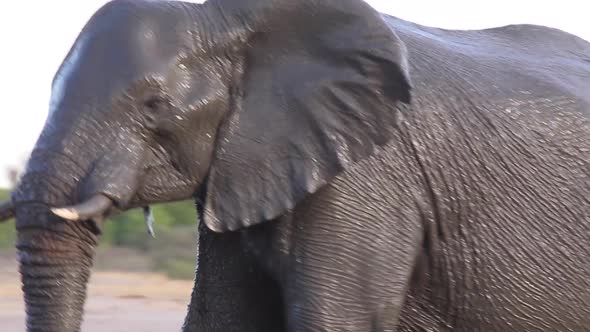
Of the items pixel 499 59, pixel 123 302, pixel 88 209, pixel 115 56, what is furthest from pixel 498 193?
pixel 123 302

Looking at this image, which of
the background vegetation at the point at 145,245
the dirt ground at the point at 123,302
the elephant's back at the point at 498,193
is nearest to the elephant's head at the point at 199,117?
the elephant's back at the point at 498,193

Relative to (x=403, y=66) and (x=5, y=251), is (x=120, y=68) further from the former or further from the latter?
(x=5, y=251)

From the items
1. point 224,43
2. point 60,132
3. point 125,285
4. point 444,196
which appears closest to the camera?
point 60,132

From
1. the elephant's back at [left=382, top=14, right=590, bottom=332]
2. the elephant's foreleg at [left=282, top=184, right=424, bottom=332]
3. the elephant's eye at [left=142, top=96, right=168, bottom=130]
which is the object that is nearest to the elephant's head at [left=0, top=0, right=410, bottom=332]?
the elephant's eye at [left=142, top=96, right=168, bottom=130]

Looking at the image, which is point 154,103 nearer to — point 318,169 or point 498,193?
point 318,169

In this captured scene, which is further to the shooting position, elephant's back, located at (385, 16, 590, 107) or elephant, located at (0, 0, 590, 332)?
elephant's back, located at (385, 16, 590, 107)

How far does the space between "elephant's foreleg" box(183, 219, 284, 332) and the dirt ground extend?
6275mm

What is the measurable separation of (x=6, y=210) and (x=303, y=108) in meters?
0.90

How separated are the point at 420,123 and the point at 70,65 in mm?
1076

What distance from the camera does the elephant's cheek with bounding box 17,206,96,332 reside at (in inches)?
148

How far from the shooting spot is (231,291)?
14.9 ft

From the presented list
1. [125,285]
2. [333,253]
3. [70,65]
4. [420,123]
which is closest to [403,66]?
[420,123]

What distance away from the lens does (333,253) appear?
4.16 meters

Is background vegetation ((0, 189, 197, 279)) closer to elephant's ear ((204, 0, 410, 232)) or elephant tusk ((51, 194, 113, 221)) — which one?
elephant's ear ((204, 0, 410, 232))
